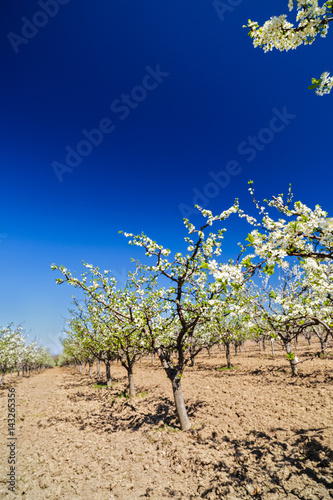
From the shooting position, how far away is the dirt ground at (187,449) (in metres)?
6.55

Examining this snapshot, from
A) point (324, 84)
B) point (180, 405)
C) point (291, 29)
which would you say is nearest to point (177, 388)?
point (180, 405)

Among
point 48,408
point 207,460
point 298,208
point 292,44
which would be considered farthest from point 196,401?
point 292,44

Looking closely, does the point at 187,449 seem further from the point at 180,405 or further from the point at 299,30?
the point at 299,30

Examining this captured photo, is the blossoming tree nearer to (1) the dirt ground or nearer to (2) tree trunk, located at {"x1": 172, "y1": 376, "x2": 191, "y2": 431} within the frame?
(1) the dirt ground

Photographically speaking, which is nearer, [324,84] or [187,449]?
[324,84]

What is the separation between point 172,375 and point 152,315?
284 centimetres

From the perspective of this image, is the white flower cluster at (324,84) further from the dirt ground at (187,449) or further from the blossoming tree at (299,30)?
the dirt ground at (187,449)

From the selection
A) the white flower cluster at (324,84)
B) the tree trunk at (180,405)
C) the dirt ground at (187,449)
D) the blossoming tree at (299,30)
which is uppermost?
the blossoming tree at (299,30)

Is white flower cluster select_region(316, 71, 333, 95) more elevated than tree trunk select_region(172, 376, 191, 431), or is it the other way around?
white flower cluster select_region(316, 71, 333, 95)

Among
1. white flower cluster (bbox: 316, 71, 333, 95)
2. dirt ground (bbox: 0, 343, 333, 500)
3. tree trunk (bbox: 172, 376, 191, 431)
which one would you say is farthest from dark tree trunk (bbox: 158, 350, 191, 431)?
white flower cluster (bbox: 316, 71, 333, 95)

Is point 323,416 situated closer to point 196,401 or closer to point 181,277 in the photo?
point 196,401

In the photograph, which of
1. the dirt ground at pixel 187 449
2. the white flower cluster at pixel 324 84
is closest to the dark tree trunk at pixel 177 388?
the dirt ground at pixel 187 449

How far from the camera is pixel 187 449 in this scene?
329 inches

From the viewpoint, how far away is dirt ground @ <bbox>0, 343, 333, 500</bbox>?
21.5 ft
